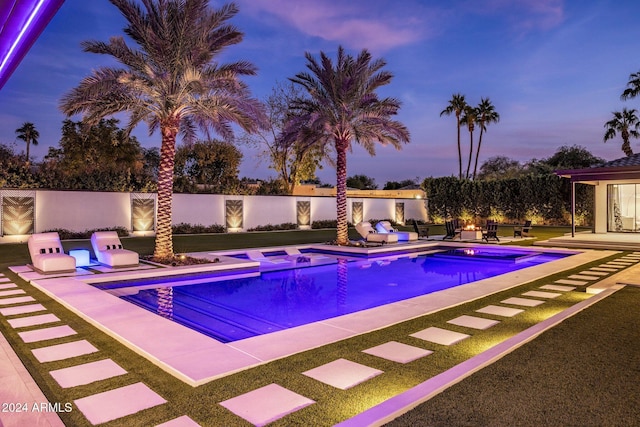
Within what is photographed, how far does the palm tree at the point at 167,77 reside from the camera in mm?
10992

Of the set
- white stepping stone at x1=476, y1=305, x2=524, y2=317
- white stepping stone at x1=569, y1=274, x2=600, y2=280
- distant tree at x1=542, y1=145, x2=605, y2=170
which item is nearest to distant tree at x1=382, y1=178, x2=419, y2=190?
distant tree at x1=542, y1=145, x2=605, y2=170

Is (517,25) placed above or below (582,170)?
above

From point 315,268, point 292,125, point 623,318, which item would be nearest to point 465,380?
point 623,318

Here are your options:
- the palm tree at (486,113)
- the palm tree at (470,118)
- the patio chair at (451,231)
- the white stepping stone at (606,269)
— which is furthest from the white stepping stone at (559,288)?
the palm tree at (486,113)

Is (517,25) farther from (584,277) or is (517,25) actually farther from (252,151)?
(252,151)

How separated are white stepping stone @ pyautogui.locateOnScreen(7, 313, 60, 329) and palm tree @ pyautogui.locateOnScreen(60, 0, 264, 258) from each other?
5.78 meters

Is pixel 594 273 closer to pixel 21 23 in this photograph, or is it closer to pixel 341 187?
pixel 341 187

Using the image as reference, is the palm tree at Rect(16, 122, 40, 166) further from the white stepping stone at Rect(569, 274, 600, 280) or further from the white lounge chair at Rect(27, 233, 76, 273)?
the white stepping stone at Rect(569, 274, 600, 280)

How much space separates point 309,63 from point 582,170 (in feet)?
42.4

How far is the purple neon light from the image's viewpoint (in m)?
2.63

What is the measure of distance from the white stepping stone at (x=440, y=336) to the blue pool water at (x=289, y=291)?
2.12 meters

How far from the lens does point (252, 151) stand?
33.7 metres

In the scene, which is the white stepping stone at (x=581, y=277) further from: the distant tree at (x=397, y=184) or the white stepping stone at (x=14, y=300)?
the distant tree at (x=397, y=184)

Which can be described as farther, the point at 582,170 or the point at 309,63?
the point at 582,170
